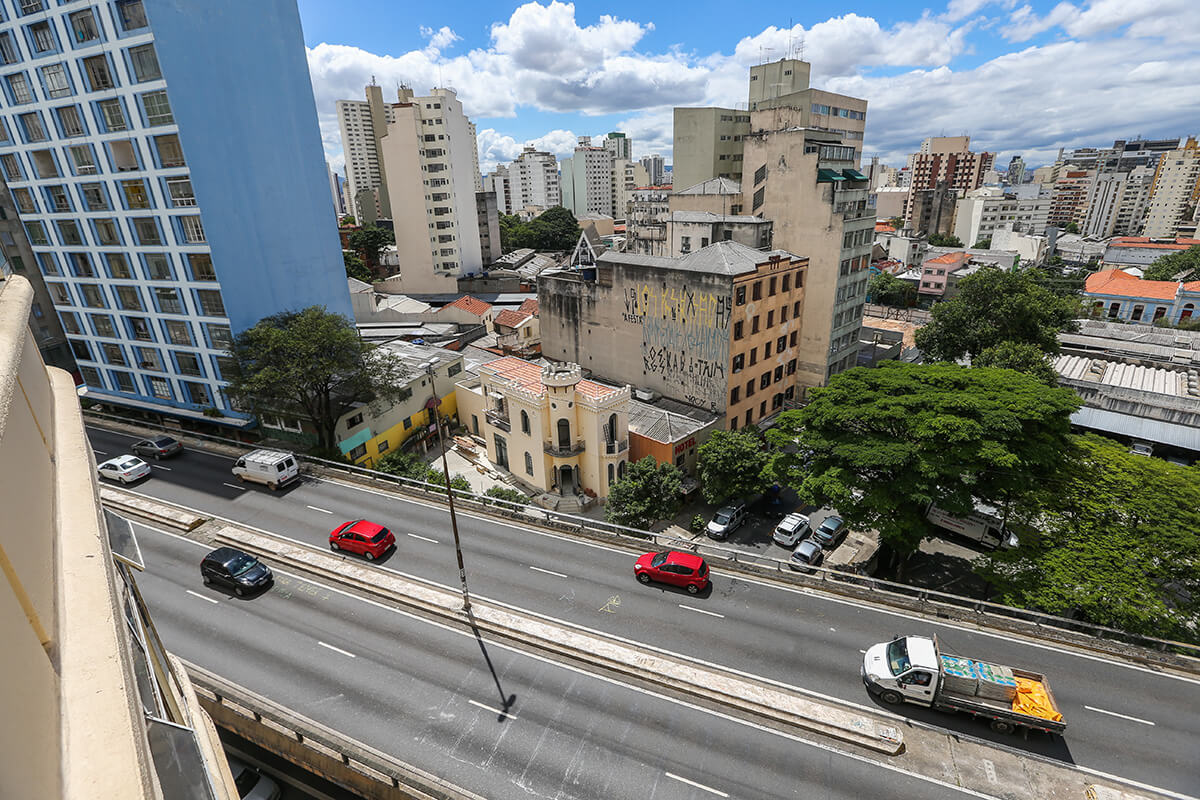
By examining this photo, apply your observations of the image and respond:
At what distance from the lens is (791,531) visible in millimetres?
41094

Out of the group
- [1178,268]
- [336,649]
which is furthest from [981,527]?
[1178,268]

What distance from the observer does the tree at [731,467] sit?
140 ft

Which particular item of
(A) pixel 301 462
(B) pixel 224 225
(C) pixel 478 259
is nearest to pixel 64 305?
(B) pixel 224 225

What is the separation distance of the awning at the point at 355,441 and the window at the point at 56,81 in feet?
105

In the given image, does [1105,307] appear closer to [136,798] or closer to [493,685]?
[493,685]

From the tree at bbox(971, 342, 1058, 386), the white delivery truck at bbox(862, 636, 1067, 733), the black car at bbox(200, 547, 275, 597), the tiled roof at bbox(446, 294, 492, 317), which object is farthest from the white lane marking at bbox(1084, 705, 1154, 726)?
the tiled roof at bbox(446, 294, 492, 317)

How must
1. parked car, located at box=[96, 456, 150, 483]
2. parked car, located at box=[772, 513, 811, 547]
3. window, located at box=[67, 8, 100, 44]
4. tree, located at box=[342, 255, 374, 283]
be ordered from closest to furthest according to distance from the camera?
window, located at box=[67, 8, 100, 44]
parked car, located at box=[96, 456, 150, 483]
parked car, located at box=[772, 513, 811, 547]
tree, located at box=[342, 255, 374, 283]

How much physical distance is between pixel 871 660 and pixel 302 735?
2279cm

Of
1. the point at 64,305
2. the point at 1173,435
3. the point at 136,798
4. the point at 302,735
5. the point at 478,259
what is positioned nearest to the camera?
the point at 136,798

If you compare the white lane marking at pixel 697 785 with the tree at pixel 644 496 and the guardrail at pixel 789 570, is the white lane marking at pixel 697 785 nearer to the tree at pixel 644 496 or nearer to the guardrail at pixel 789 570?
the guardrail at pixel 789 570

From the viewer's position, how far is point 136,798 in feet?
13.9

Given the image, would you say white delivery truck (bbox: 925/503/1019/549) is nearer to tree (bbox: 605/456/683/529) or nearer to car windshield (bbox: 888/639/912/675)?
tree (bbox: 605/456/683/529)

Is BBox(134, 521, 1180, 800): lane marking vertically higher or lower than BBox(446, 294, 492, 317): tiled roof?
lower

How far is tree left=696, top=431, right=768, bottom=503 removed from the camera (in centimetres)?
4269
